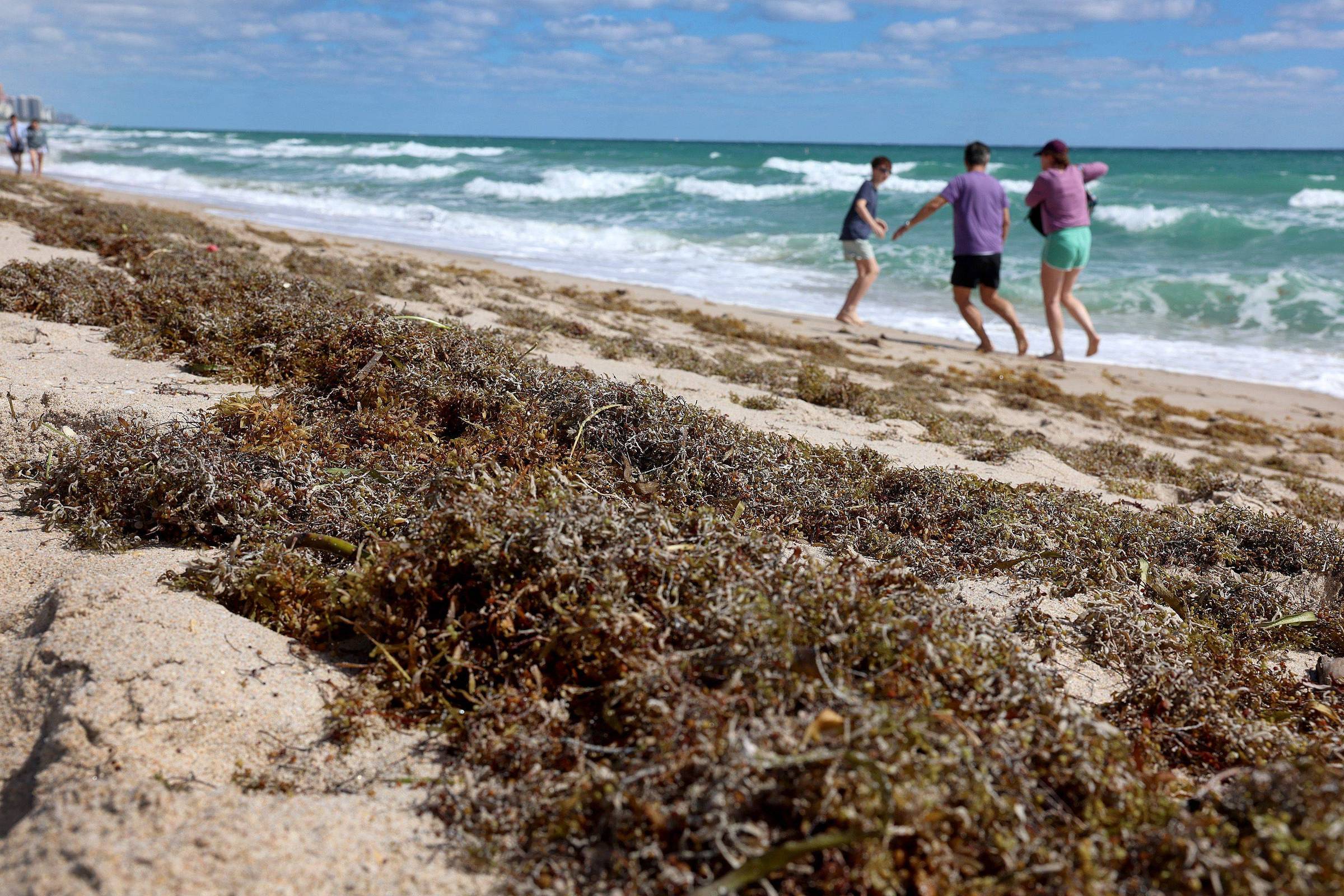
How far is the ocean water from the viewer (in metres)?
10.6

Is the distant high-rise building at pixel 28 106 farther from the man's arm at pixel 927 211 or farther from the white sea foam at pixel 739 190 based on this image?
the man's arm at pixel 927 211

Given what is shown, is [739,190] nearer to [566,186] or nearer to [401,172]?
[566,186]

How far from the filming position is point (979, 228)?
7.98 meters

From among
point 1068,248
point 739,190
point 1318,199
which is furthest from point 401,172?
point 1068,248

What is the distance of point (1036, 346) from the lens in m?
9.08

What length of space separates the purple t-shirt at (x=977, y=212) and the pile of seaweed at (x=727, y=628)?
17.2ft

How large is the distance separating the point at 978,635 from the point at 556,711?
829mm

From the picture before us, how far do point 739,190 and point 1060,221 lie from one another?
22051 mm

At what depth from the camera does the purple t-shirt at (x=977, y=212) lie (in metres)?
7.97

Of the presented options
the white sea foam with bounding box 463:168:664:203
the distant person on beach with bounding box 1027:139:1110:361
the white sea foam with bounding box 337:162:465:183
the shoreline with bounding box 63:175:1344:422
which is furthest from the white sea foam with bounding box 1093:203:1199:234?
the white sea foam with bounding box 337:162:465:183

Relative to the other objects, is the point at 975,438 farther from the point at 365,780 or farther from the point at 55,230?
the point at 55,230

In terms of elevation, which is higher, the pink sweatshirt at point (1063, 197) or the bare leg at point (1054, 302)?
the pink sweatshirt at point (1063, 197)

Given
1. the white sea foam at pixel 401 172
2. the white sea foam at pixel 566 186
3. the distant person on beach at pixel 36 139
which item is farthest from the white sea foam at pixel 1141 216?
the distant person on beach at pixel 36 139

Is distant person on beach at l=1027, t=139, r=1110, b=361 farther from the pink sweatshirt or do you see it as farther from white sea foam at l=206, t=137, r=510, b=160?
white sea foam at l=206, t=137, r=510, b=160
